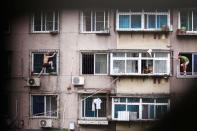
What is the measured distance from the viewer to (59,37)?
296cm

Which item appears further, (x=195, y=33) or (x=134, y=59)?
(x=134, y=59)

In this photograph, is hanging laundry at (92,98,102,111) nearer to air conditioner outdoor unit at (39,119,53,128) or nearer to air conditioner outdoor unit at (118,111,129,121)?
air conditioner outdoor unit at (118,111,129,121)

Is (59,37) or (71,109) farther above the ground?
(59,37)

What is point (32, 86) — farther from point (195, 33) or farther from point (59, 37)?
point (195, 33)

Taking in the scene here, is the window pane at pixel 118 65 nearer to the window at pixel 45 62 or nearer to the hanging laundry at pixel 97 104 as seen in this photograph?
the hanging laundry at pixel 97 104

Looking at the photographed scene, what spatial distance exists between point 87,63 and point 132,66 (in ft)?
1.34

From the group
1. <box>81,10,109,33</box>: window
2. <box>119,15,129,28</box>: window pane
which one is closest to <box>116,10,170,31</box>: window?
<box>119,15,129,28</box>: window pane

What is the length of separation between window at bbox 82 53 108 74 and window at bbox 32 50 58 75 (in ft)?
0.89

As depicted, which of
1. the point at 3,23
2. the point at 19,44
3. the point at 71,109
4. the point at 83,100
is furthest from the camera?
the point at 83,100

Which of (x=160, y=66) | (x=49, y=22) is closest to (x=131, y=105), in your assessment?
(x=160, y=66)

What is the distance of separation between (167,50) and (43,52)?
1.04 metres

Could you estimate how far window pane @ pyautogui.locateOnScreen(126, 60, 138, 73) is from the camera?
2929mm

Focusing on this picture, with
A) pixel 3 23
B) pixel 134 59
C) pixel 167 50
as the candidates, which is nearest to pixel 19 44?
pixel 134 59

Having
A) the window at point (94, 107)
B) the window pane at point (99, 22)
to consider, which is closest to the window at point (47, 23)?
the window pane at point (99, 22)
